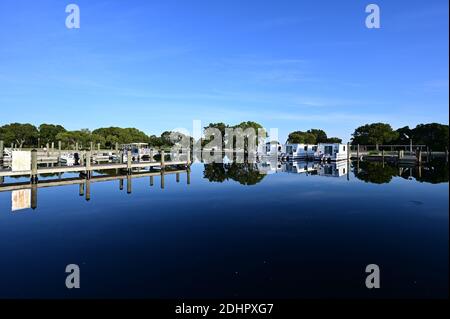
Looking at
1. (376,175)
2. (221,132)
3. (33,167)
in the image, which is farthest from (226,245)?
(221,132)

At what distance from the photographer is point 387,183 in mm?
26406

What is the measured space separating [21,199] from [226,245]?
13.8m

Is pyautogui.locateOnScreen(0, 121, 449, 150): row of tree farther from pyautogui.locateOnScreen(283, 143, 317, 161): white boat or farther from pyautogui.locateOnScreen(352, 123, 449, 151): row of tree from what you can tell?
pyautogui.locateOnScreen(283, 143, 317, 161): white boat

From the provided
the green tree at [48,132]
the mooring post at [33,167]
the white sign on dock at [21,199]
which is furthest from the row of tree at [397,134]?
the green tree at [48,132]

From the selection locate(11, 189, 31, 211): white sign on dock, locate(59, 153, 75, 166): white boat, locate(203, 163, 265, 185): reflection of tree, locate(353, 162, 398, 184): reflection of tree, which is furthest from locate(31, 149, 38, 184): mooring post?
locate(353, 162, 398, 184): reflection of tree

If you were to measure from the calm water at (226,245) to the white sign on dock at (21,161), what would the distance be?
3901 millimetres

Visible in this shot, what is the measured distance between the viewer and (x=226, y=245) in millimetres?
10984

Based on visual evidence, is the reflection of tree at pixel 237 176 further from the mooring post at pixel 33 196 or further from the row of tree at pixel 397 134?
the row of tree at pixel 397 134

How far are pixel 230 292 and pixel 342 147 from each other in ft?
169

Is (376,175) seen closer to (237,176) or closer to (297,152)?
(237,176)

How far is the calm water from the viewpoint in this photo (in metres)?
8.07

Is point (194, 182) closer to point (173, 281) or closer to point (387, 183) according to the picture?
point (387, 183)

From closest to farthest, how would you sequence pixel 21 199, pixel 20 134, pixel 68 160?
pixel 21 199 < pixel 68 160 < pixel 20 134
